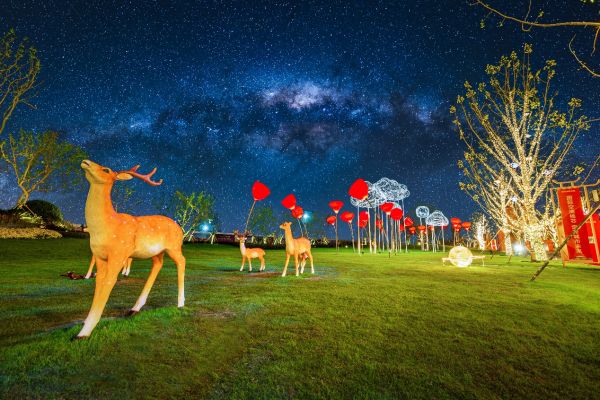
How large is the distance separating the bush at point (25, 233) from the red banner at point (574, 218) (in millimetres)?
43278

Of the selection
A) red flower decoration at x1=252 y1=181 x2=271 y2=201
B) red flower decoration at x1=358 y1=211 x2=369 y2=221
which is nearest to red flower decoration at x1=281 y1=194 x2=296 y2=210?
red flower decoration at x1=252 y1=181 x2=271 y2=201

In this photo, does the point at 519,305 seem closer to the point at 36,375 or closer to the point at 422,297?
the point at 422,297

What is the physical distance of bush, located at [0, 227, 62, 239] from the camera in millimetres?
23641

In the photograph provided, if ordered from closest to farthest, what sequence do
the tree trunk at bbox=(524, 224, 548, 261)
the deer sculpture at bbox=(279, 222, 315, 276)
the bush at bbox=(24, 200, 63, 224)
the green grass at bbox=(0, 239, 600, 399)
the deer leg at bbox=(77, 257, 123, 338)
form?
the green grass at bbox=(0, 239, 600, 399), the deer leg at bbox=(77, 257, 123, 338), the deer sculpture at bbox=(279, 222, 315, 276), the tree trunk at bbox=(524, 224, 548, 261), the bush at bbox=(24, 200, 63, 224)

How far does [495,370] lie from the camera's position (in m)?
3.48

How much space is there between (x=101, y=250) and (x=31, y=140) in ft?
103

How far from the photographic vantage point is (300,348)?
4.02 meters

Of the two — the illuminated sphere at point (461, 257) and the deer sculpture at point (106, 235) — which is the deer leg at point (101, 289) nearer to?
the deer sculpture at point (106, 235)

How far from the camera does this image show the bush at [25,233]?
2364cm

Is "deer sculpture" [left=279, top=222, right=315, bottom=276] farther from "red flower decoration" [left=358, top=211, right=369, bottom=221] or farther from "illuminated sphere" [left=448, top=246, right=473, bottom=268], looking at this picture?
"red flower decoration" [left=358, top=211, right=369, bottom=221]

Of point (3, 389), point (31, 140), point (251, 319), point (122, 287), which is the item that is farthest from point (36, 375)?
point (31, 140)

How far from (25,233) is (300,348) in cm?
3159

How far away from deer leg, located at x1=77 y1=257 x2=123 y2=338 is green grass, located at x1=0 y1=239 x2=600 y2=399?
8.3 inches

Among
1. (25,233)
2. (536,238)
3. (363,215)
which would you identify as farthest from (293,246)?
(363,215)
